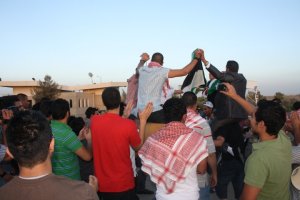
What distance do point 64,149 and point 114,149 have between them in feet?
1.84

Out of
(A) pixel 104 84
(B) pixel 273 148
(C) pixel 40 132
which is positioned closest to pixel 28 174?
(C) pixel 40 132

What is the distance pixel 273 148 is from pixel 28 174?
1990mm

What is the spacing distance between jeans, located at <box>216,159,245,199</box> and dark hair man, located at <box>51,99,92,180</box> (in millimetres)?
3024

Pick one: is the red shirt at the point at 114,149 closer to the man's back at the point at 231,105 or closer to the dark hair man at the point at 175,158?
the dark hair man at the point at 175,158

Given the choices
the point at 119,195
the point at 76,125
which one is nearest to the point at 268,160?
the point at 119,195

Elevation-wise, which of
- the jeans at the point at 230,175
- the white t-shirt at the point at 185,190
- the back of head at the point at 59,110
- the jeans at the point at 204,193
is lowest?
the jeans at the point at 230,175

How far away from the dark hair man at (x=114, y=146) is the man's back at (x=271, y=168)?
140 centimetres

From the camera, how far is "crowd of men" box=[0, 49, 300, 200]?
1959 mm

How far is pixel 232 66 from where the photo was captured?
5660mm

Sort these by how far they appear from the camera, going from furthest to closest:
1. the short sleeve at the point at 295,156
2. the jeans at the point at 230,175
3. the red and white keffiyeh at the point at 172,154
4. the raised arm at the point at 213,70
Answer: the jeans at the point at 230,175 < the raised arm at the point at 213,70 < the short sleeve at the point at 295,156 < the red and white keffiyeh at the point at 172,154

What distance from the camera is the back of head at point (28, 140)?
193cm

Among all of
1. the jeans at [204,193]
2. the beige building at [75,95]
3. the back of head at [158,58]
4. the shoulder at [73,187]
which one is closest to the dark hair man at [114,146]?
the jeans at [204,193]

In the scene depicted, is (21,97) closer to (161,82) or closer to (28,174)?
(161,82)

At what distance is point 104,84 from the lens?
47875 mm
